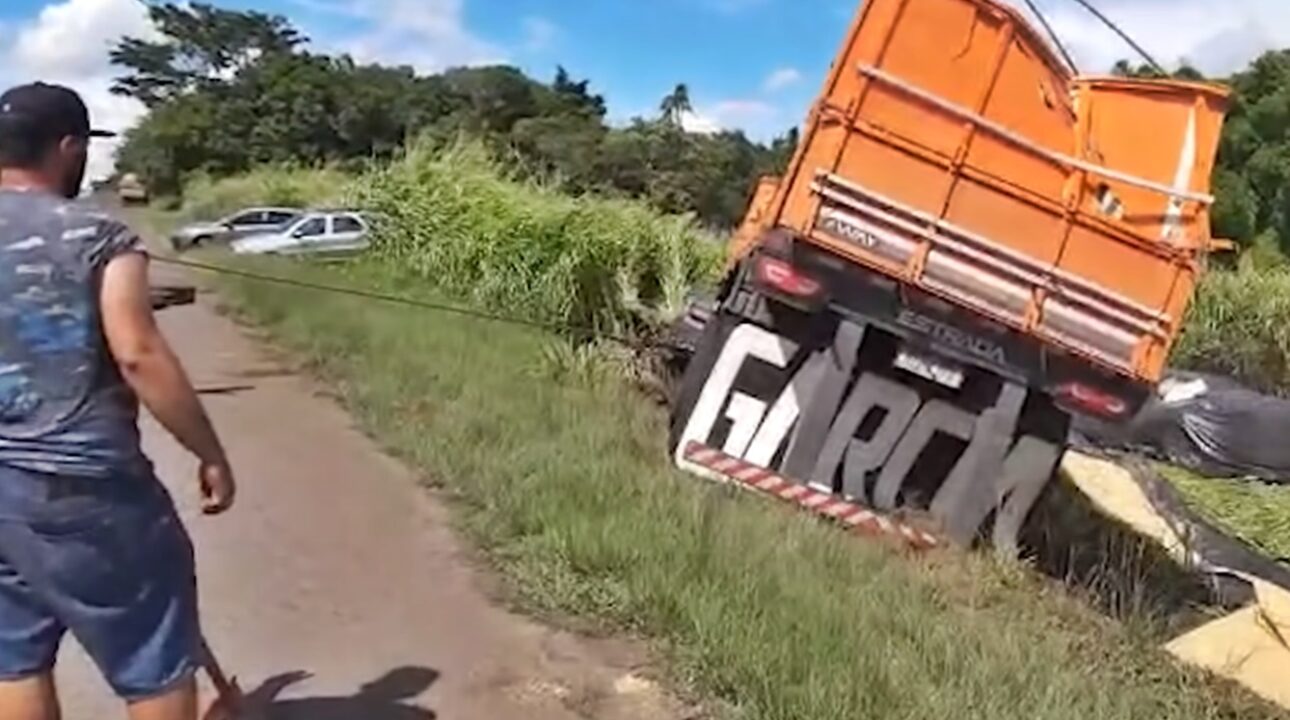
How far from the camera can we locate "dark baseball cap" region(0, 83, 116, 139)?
10.9 feet

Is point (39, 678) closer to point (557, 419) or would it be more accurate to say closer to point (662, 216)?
point (557, 419)

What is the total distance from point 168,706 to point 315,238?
930 inches

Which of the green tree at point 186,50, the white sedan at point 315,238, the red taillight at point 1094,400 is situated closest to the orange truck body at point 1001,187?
the red taillight at point 1094,400

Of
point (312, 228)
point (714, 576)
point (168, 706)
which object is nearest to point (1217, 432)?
point (714, 576)

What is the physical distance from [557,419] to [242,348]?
256 inches

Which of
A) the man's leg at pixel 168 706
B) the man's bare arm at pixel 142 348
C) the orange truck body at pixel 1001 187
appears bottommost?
the man's leg at pixel 168 706

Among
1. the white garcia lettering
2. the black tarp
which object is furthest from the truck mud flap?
the black tarp

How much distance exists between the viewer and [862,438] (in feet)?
30.7

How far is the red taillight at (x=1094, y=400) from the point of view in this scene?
898cm

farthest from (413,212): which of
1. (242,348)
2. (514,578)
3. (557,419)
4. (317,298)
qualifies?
(514,578)

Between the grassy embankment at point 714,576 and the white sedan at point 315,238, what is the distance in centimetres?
1079

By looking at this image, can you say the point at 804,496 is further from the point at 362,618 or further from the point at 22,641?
the point at 22,641

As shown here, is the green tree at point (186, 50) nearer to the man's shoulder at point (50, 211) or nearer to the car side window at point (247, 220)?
the car side window at point (247, 220)

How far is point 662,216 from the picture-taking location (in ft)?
58.7
